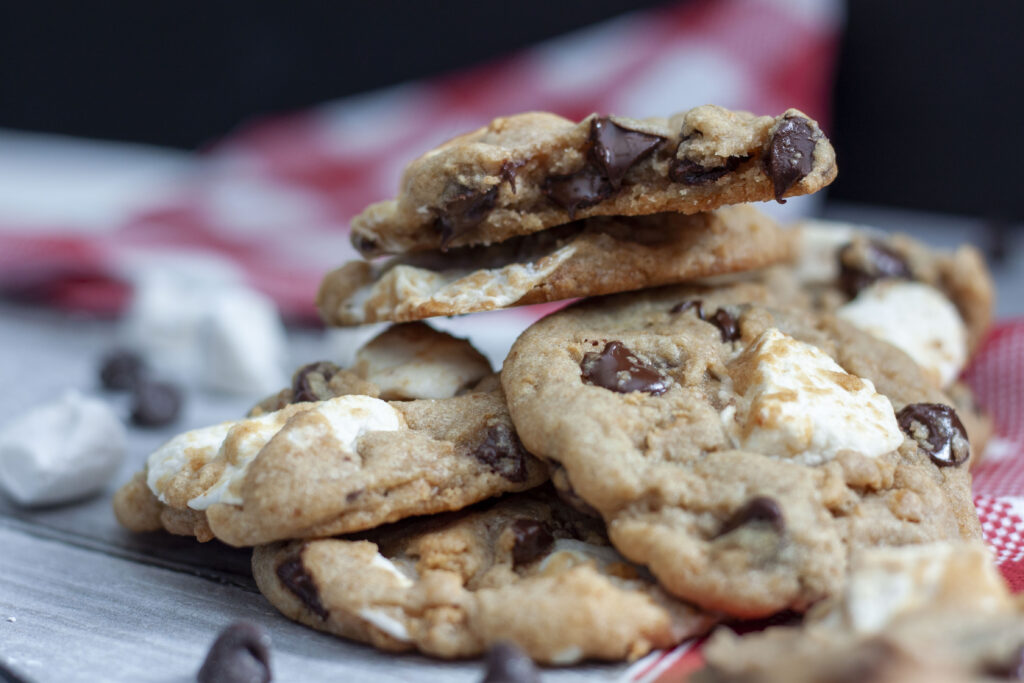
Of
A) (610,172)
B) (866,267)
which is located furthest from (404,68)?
(610,172)

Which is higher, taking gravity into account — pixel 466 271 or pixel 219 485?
pixel 466 271

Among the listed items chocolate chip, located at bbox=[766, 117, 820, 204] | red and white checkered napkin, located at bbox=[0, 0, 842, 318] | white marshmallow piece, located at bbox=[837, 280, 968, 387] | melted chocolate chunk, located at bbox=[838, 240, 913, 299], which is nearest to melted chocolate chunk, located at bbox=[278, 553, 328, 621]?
chocolate chip, located at bbox=[766, 117, 820, 204]

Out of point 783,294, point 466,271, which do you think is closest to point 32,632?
point 466,271

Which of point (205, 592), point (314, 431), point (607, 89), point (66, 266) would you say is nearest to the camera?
point (314, 431)

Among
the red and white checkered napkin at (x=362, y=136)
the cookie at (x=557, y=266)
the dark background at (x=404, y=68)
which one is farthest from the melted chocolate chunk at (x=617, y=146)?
the dark background at (x=404, y=68)

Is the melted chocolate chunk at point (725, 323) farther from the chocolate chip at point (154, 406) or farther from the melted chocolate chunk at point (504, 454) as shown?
the chocolate chip at point (154, 406)

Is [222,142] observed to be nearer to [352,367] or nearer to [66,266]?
[66,266]

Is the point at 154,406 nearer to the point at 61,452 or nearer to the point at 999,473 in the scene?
the point at 61,452
